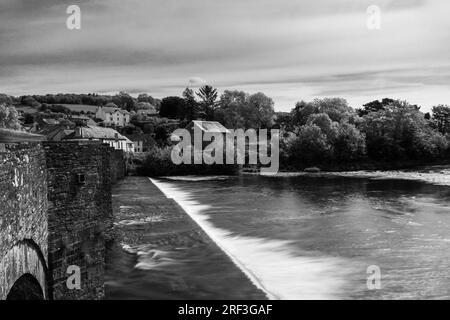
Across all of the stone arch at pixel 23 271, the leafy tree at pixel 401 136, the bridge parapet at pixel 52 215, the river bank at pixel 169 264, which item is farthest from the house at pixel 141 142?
the stone arch at pixel 23 271

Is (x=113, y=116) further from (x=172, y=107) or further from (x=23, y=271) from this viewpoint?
(x=23, y=271)

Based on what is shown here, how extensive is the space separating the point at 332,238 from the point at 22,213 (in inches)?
679

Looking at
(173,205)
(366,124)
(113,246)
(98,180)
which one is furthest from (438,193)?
(366,124)

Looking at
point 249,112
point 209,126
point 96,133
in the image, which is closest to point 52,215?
A: point 96,133

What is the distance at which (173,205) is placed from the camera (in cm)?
3462

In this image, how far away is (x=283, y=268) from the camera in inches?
733

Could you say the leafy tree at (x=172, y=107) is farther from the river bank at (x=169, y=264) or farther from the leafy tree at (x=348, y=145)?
the river bank at (x=169, y=264)

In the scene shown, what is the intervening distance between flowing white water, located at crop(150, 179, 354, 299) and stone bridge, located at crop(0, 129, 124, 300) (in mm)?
6018

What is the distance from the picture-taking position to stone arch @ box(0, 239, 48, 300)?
27.7 ft

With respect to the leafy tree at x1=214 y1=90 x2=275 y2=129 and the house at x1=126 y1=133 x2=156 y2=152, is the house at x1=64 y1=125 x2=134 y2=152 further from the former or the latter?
the leafy tree at x1=214 y1=90 x2=275 y2=129

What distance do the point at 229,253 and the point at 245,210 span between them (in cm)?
1231

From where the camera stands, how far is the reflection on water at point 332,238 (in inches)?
662

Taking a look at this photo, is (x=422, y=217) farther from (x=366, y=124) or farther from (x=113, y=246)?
(x=366, y=124)

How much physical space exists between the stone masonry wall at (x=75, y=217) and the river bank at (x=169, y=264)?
234 centimetres
